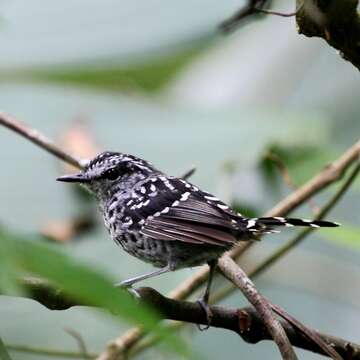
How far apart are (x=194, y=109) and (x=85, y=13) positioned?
0.80m

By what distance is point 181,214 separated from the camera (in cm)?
340

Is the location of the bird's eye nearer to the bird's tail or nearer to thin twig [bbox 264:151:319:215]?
thin twig [bbox 264:151:319:215]

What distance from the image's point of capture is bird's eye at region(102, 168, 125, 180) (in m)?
3.87

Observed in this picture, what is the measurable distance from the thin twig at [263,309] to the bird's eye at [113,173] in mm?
1026

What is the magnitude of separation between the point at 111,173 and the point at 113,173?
28mm

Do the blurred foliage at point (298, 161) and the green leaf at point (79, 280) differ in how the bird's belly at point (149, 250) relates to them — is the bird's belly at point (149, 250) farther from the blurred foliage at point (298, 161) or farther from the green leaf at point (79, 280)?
the green leaf at point (79, 280)

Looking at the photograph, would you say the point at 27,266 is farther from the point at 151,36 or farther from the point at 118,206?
the point at 151,36

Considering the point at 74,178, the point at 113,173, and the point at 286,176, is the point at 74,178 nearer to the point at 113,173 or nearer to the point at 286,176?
the point at 113,173

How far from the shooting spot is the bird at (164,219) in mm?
3148

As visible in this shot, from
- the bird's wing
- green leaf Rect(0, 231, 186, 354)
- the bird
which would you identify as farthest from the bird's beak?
green leaf Rect(0, 231, 186, 354)

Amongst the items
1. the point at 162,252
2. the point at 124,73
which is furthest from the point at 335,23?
the point at 124,73

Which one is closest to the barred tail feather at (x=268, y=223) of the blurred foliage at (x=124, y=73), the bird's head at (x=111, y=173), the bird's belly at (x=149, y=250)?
the bird's belly at (x=149, y=250)

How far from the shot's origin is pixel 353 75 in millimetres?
4805

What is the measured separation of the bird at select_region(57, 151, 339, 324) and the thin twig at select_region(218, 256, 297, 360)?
111 millimetres
